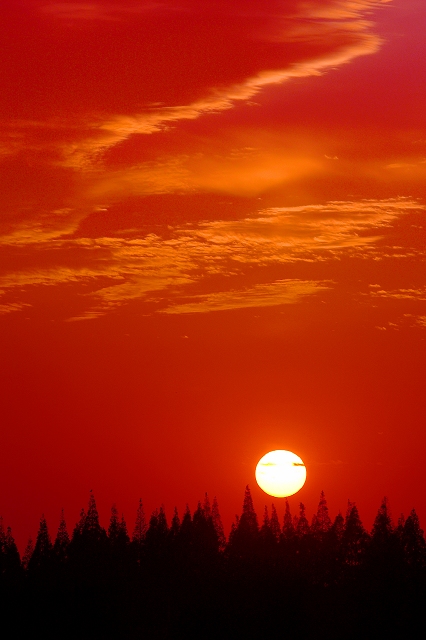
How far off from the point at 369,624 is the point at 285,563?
10.8 meters

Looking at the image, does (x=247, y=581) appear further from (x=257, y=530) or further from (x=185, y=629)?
(x=257, y=530)

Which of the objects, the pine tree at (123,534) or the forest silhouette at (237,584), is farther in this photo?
the pine tree at (123,534)

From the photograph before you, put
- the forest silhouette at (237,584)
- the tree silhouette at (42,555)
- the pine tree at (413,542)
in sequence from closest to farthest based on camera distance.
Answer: the forest silhouette at (237,584)
the pine tree at (413,542)
the tree silhouette at (42,555)

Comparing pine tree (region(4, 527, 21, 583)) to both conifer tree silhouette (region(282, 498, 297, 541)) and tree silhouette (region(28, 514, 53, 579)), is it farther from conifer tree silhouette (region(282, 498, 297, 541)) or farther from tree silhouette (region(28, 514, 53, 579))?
conifer tree silhouette (region(282, 498, 297, 541))

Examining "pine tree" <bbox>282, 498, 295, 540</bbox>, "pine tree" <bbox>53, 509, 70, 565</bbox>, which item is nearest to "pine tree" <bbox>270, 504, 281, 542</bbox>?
"pine tree" <bbox>282, 498, 295, 540</bbox>

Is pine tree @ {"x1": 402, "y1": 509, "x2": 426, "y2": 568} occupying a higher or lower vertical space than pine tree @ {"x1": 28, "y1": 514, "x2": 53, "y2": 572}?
lower

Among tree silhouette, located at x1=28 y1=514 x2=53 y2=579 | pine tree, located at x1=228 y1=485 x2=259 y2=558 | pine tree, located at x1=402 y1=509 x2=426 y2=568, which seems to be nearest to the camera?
pine tree, located at x1=402 y1=509 x2=426 y2=568

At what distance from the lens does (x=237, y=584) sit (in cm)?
8356

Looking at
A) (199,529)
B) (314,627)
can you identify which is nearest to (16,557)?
(199,529)

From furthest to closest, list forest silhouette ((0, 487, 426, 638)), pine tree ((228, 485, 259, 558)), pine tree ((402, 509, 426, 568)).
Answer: pine tree ((228, 485, 259, 558)) → pine tree ((402, 509, 426, 568)) → forest silhouette ((0, 487, 426, 638))

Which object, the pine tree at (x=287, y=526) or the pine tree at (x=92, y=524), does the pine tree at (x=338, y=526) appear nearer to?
the pine tree at (x=287, y=526)

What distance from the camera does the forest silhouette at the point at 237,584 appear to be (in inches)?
3130

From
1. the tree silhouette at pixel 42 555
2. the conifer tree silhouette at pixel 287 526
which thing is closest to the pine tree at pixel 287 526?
the conifer tree silhouette at pixel 287 526

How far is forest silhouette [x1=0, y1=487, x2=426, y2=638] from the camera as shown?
261 feet
